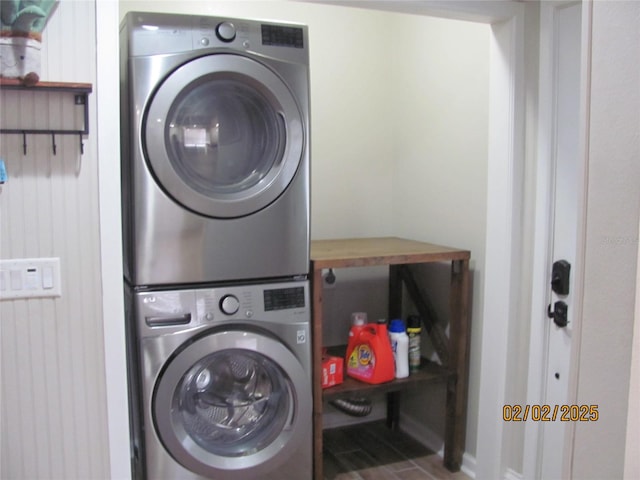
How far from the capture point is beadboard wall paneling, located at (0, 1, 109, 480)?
1.54 metres

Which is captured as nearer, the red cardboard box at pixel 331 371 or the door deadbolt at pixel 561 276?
the door deadbolt at pixel 561 276

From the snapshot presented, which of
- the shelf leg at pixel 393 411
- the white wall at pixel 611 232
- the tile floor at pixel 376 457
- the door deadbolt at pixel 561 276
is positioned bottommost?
the tile floor at pixel 376 457

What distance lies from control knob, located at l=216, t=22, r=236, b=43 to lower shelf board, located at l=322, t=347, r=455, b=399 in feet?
4.60

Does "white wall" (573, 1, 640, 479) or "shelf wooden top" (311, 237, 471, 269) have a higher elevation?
"white wall" (573, 1, 640, 479)

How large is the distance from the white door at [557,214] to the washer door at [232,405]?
95 centimetres

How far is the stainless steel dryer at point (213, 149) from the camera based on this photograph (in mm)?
1760

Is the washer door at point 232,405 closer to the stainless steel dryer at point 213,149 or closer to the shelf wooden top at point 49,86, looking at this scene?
the stainless steel dryer at point 213,149

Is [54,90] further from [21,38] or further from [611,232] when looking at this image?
[611,232]

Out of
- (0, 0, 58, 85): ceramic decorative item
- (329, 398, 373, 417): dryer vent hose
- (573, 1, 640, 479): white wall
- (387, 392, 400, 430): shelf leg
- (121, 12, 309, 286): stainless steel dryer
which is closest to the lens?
(573, 1, 640, 479): white wall

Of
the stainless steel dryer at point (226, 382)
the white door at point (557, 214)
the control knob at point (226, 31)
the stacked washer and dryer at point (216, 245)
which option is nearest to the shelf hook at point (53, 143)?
the stacked washer and dryer at point (216, 245)

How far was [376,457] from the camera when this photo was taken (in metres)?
2.71
